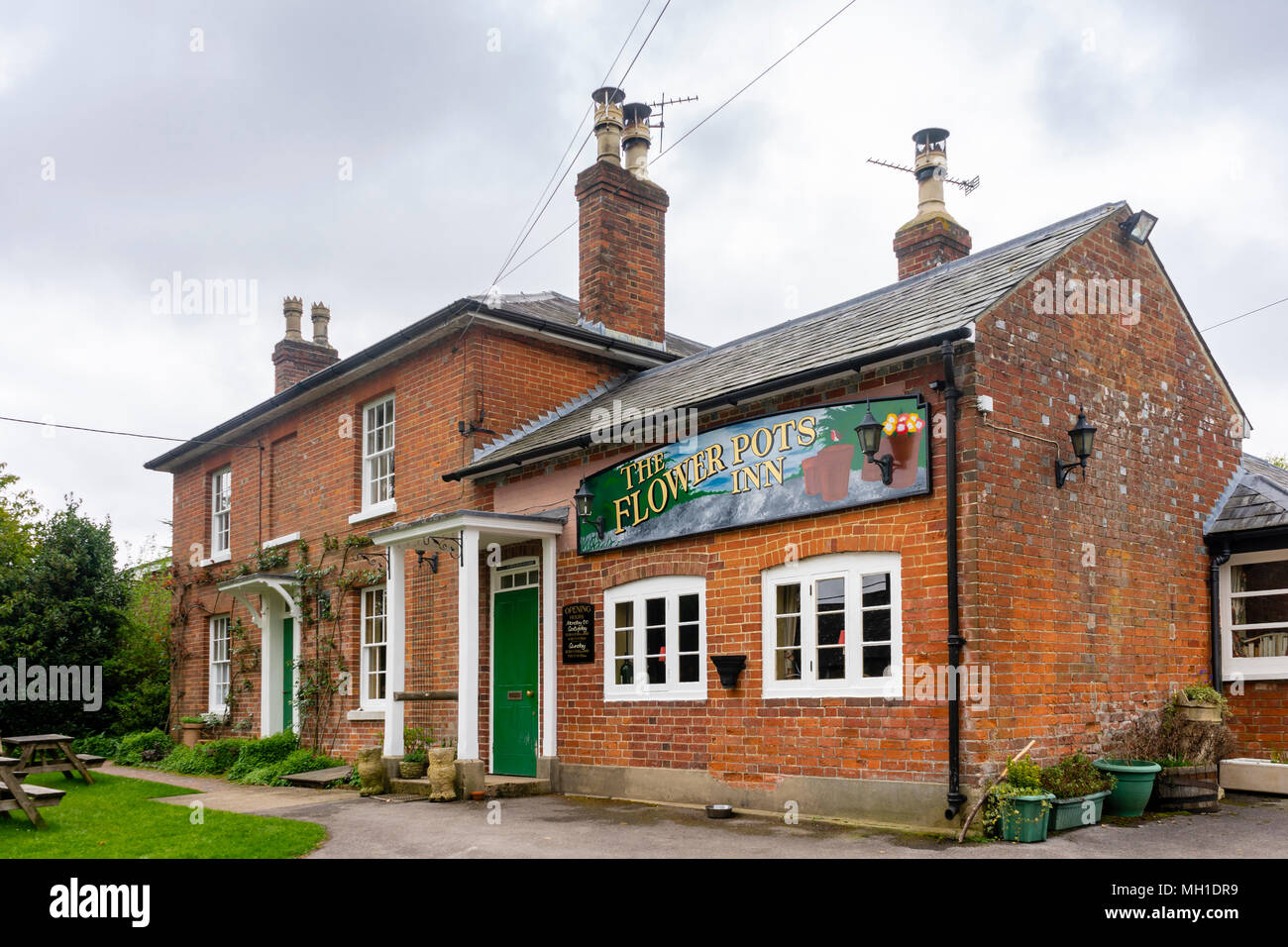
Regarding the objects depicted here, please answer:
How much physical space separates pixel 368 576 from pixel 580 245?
602 cm

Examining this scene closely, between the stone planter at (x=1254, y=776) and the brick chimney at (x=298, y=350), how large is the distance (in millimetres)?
17788

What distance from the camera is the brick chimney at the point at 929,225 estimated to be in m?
16.2

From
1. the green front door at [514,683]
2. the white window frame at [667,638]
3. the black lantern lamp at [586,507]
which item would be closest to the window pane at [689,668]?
the white window frame at [667,638]

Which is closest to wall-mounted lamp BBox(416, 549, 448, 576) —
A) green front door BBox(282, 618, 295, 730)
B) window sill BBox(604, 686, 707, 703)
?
window sill BBox(604, 686, 707, 703)

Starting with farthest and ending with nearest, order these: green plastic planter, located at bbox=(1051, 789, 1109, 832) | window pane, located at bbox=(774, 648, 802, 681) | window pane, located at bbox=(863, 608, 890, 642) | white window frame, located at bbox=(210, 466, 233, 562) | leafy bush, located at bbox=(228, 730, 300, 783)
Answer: white window frame, located at bbox=(210, 466, 233, 562), leafy bush, located at bbox=(228, 730, 300, 783), window pane, located at bbox=(774, 648, 802, 681), window pane, located at bbox=(863, 608, 890, 642), green plastic planter, located at bbox=(1051, 789, 1109, 832)

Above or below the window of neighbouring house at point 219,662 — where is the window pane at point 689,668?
above

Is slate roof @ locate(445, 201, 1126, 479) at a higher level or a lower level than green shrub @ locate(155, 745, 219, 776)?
higher

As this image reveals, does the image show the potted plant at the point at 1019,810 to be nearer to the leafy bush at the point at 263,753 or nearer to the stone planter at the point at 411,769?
the stone planter at the point at 411,769

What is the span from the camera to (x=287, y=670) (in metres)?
18.8

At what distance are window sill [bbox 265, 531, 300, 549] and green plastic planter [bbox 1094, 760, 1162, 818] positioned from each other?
43.4 feet

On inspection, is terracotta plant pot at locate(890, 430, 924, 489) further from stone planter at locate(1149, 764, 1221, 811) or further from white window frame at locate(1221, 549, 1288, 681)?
white window frame at locate(1221, 549, 1288, 681)

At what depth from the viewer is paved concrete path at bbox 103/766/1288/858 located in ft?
27.0

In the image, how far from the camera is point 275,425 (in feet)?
64.3

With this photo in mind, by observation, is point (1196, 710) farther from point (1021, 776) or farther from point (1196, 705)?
point (1021, 776)
